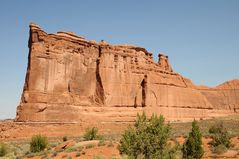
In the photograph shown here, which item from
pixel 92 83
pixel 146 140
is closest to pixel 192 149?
pixel 146 140

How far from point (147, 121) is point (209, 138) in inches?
580

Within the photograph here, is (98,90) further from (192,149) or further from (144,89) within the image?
(192,149)

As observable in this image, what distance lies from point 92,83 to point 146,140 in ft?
111

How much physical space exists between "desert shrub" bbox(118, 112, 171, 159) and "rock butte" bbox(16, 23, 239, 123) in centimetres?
2678

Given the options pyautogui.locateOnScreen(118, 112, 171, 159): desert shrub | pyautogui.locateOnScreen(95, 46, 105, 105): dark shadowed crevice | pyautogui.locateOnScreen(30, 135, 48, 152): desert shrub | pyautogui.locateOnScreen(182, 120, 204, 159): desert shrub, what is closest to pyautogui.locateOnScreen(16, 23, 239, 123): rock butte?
pyautogui.locateOnScreen(95, 46, 105, 105): dark shadowed crevice

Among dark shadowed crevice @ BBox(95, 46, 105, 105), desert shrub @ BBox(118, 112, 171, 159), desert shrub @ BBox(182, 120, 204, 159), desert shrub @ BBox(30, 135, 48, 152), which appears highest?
dark shadowed crevice @ BBox(95, 46, 105, 105)

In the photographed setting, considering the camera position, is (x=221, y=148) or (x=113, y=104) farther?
(x=113, y=104)

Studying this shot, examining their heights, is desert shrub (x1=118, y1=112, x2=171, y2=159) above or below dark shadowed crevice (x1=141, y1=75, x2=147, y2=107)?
below

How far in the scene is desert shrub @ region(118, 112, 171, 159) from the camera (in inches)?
551

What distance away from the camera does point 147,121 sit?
1468 cm

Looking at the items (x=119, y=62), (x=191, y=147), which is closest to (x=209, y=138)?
(x=191, y=147)

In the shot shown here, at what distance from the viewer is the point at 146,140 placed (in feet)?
46.1

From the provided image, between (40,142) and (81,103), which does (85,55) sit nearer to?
(81,103)

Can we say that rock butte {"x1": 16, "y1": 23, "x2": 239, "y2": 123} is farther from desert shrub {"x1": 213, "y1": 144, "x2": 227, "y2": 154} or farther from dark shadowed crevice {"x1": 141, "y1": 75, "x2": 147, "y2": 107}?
desert shrub {"x1": 213, "y1": 144, "x2": 227, "y2": 154}
